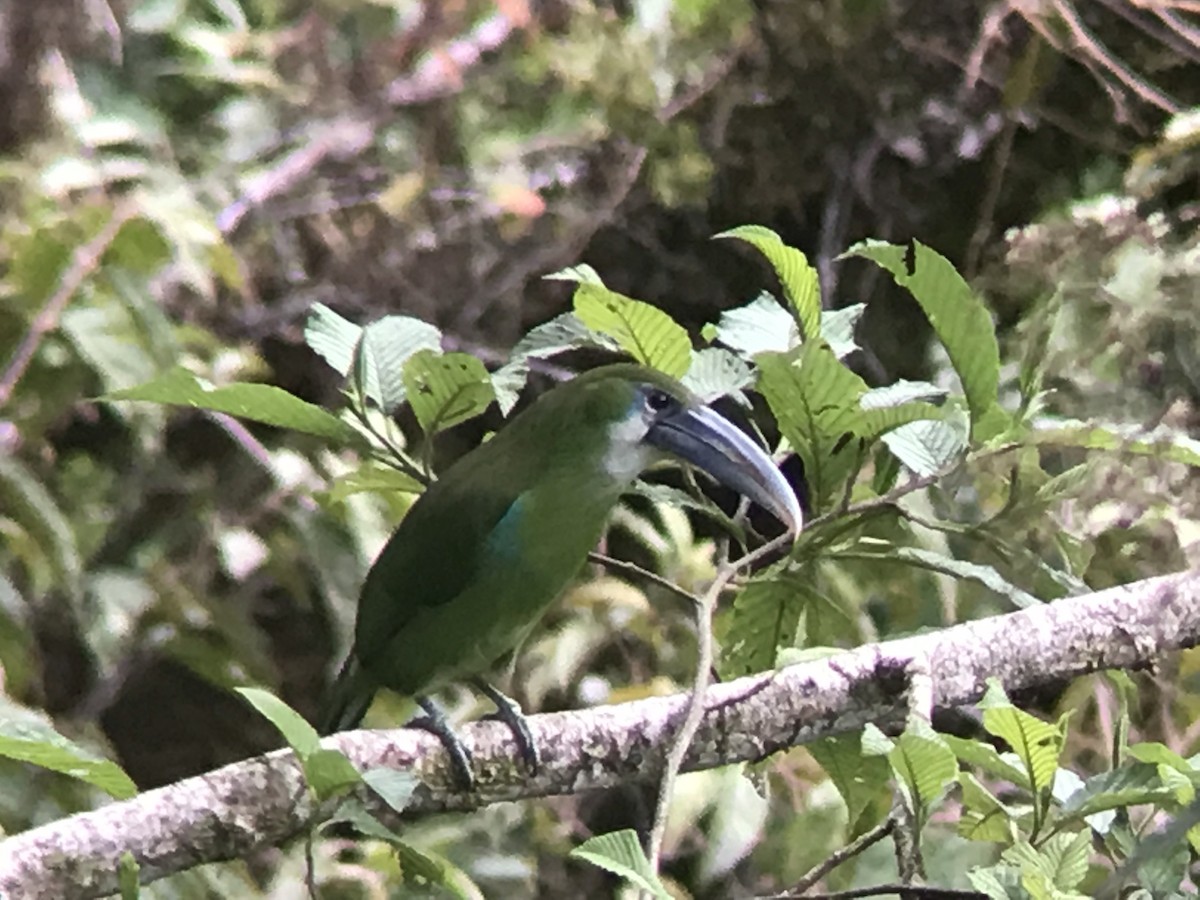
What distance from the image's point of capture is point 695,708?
717mm

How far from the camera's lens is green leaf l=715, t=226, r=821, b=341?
2.56ft

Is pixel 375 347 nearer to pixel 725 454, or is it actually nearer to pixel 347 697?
pixel 725 454

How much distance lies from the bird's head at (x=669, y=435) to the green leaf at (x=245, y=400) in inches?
9.2

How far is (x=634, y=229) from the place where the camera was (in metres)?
1.95

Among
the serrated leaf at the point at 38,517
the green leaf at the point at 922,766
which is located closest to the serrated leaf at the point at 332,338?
the green leaf at the point at 922,766

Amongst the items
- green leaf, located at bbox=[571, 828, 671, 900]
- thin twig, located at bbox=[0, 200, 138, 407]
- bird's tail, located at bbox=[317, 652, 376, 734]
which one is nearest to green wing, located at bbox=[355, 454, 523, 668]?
bird's tail, located at bbox=[317, 652, 376, 734]

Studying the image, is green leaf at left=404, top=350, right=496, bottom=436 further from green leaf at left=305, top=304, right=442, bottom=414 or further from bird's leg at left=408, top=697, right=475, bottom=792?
bird's leg at left=408, top=697, right=475, bottom=792

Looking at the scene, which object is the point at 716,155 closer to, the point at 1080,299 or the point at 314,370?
the point at 314,370

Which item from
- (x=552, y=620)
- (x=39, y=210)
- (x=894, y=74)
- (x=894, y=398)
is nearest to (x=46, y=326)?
(x=39, y=210)

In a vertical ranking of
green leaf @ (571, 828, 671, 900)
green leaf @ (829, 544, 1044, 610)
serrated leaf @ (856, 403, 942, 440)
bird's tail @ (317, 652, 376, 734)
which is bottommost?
bird's tail @ (317, 652, 376, 734)

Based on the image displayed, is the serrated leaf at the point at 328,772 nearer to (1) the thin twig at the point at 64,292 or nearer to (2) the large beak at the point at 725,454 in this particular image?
(2) the large beak at the point at 725,454

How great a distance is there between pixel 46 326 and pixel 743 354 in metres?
0.88

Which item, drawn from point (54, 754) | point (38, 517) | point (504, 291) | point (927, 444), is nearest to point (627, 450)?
point (927, 444)

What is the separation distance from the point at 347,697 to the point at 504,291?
3.09 ft
